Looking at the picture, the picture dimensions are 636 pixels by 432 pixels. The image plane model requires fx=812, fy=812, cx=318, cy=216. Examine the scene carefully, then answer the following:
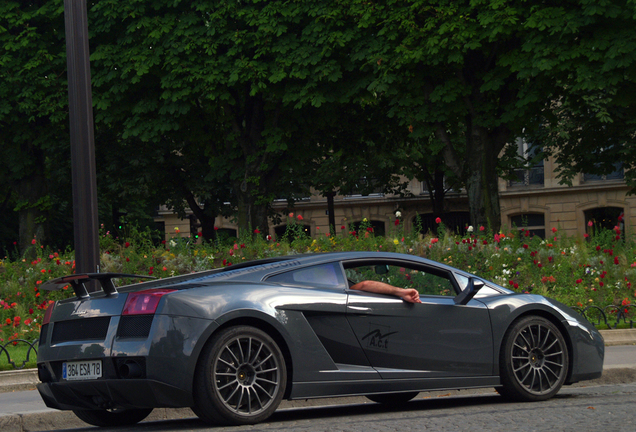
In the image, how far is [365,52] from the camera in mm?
20234

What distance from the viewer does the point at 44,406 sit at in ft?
24.4

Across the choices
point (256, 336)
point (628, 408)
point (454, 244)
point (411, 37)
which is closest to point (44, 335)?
point (256, 336)

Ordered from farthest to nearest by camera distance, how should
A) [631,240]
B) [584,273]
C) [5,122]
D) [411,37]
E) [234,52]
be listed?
1. [5,122]
2. [234,52]
3. [411,37]
4. [631,240]
5. [584,273]

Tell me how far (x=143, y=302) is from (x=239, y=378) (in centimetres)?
84

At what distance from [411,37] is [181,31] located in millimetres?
6144

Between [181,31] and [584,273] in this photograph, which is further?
[181,31]

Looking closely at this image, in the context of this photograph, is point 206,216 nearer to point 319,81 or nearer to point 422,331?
point 319,81

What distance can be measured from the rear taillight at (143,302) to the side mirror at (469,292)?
2.43m

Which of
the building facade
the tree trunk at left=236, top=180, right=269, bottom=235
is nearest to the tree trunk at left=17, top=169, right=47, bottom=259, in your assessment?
the tree trunk at left=236, top=180, right=269, bottom=235

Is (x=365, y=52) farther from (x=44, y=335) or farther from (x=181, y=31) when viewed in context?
(x=44, y=335)

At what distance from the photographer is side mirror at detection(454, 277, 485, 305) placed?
6617mm

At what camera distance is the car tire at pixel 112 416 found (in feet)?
21.2

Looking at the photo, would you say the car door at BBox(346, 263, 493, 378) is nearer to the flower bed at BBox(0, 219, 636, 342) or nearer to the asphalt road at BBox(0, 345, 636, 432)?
the asphalt road at BBox(0, 345, 636, 432)

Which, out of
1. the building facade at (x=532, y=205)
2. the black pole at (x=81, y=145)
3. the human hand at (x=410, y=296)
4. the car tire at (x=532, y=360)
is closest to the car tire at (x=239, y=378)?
the human hand at (x=410, y=296)
